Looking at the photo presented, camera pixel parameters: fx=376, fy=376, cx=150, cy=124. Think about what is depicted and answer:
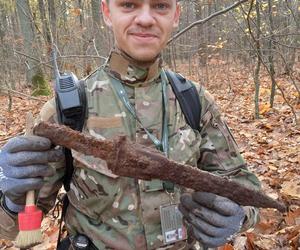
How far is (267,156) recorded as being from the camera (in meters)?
5.20

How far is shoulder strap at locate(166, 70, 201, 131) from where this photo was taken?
2.02 meters

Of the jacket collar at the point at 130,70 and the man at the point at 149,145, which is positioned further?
the jacket collar at the point at 130,70

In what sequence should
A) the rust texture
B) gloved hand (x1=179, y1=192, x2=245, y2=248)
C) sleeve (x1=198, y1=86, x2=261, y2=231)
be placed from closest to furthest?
the rust texture → gloved hand (x1=179, y1=192, x2=245, y2=248) → sleeve (x1=198, y1=86, x2=261, y2=231)

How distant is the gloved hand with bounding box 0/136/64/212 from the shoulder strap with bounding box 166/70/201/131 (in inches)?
28.7

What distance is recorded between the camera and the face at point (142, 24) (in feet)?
6.43

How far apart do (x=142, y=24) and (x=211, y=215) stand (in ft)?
3.32

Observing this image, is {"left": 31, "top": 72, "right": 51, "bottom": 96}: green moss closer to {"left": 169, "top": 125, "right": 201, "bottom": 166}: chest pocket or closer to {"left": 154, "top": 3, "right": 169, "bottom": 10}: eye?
{"left": 154, "top": 3, "right": 169, "bottom": 10}: eye

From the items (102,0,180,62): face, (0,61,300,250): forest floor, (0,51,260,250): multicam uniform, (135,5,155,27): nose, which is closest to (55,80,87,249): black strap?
(0,51,260,250): multicam uniform

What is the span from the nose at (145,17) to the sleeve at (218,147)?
1.52 ft

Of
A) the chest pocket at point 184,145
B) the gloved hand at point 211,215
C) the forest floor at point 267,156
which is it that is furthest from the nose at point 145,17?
the forest floor at point 267,156

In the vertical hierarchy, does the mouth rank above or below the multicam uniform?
above

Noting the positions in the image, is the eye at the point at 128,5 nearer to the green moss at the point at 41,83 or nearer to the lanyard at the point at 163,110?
the lanyard at the point at 163,110

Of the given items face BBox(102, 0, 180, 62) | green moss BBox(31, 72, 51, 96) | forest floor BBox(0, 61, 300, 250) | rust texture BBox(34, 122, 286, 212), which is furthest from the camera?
green moss BBox(31, 72, 51, 96)

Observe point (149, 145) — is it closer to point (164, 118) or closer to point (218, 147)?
point (164, 118)
